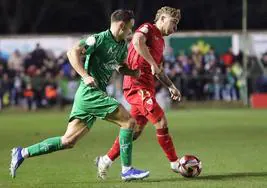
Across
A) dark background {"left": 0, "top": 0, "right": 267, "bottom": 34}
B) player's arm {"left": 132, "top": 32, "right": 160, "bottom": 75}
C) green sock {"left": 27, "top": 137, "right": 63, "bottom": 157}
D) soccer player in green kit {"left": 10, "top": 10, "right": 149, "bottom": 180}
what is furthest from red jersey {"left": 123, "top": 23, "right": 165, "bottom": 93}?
dark background {"left": 0, "top": 0, "right": 267, "bottom": 34}

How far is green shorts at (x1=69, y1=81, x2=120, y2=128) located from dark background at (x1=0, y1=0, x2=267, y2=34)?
4293 cm

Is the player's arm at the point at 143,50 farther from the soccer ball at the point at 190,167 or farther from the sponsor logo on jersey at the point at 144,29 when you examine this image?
the soccer ball at the point at 190,167

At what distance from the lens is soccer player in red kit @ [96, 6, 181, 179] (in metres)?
10.7

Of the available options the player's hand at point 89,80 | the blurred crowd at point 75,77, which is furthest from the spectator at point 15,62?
the player's hand at point 89,80

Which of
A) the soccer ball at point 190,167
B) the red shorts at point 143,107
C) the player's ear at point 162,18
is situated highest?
the player's ear at point 162,18

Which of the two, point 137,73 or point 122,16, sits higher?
point 122,16

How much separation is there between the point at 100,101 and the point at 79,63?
2.01 ft

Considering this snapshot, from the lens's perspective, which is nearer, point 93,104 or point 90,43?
point 90,43

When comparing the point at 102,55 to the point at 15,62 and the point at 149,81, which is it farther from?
the point at 15,62

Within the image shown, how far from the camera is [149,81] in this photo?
11.4m

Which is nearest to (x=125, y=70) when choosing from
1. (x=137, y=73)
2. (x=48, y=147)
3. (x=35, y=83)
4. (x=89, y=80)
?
(x=137, y=73)

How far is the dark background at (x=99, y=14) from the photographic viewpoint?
177 feet

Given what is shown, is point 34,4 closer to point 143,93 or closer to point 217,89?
point 217,89

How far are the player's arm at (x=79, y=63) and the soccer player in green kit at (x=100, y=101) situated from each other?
0.10 metres
